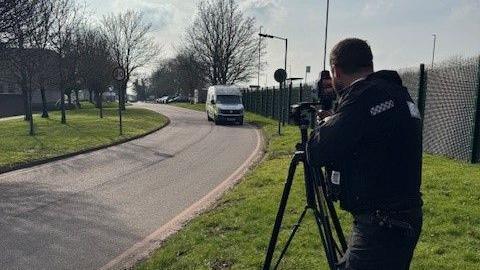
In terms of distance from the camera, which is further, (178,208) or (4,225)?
(178,208)

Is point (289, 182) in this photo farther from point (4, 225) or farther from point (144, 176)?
point (144, 176)

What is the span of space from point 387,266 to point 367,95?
2.70ft

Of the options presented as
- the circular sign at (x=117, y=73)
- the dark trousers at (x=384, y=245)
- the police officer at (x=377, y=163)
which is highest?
the circular sign at (x=117, y=73)

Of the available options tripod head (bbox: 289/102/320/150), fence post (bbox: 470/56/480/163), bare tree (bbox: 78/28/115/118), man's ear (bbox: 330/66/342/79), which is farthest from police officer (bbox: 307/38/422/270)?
bare tree (bbox: 78/28/115/118)

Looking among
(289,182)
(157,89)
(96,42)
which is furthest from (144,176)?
(157,89)

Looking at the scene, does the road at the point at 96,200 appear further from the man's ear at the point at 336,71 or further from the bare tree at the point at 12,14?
the man's ear at the point at 336,71

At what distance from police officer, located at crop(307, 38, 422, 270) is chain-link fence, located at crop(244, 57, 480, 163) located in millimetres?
7329

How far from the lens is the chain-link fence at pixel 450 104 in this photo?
441 inches

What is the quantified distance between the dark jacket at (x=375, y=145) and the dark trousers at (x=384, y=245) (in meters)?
0.08

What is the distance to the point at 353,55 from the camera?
2516 millimetres

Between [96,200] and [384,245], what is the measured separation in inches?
290

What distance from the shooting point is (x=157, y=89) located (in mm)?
116250

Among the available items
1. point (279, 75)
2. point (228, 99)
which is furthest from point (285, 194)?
point (228, 99)

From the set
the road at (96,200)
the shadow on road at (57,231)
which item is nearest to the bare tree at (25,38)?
the road at (96,200)
